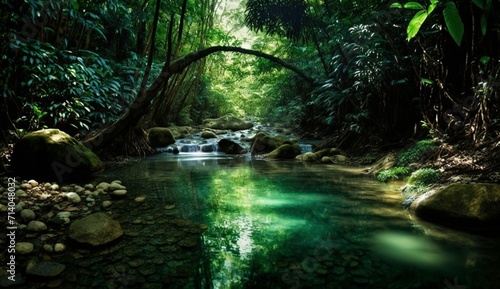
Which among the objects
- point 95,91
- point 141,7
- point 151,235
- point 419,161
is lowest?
point 151,235

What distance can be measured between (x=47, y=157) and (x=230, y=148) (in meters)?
5.60

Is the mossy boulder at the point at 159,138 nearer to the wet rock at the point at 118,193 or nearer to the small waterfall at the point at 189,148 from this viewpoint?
the small waterfall at the point at 189,148

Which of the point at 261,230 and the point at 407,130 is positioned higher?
the point at 407,130

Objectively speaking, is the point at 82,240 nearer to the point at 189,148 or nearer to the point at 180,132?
the point at 189,148

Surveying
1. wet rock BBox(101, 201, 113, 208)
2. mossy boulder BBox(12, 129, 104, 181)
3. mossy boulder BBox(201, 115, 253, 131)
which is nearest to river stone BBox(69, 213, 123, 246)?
wet rock BBox(101, 201, 113, 208)

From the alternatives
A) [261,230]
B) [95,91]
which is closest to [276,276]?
[261,230]

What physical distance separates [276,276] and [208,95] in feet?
52.8

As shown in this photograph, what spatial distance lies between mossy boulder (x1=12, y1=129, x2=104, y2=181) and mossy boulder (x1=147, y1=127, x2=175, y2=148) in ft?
16.5

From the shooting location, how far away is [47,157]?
4.22 m

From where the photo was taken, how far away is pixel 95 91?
18.6 feet

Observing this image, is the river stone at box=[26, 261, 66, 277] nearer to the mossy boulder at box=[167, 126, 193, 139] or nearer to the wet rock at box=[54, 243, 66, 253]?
the wet rock at box=[54, 243, 66, 253]

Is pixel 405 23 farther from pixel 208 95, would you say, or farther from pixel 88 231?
pixel 208 95

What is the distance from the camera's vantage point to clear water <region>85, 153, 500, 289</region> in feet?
5.91

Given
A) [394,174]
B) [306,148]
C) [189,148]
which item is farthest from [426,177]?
[189,148]
